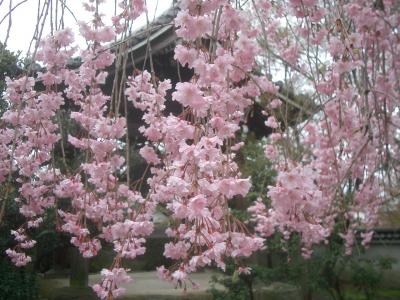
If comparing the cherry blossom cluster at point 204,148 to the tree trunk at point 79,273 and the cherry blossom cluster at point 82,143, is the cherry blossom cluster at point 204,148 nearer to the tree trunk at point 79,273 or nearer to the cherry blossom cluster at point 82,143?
the cherry blossom cluster at point 82,143

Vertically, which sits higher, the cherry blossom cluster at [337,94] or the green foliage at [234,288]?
the cherry blossom cluster at [337,94]

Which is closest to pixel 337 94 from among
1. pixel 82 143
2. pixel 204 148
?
pixel 82 143

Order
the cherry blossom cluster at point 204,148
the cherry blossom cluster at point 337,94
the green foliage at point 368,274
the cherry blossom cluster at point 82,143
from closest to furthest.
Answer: the cherry blossom cluster at point 204,148 → the cherry blossom cluster at point 337,94 → the cherry blossom cluster at point 82,143 → the green foliage at point 368,274

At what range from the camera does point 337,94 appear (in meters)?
2.68

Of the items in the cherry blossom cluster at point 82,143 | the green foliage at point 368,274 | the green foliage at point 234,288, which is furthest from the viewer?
the green foliage at point 368,274

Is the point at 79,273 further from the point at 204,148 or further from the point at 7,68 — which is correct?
the point at 204,148

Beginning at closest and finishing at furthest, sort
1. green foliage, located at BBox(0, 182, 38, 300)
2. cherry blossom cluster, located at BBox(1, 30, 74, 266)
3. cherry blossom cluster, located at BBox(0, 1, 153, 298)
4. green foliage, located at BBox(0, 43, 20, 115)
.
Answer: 1. cherry blossom cluster, located at BBox(0, 1, 153, 298)
2. cherry blossom cluster, located at BBox(1, 30, 74, 266)
3. green foliage, located at BBox(0, 43, 20, 115)
4. green foliage, located at BBox(0, 182, 38, 300)

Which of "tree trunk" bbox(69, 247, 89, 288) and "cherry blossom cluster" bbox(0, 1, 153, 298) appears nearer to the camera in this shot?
"cherry blossom cluster" bbox(0, 1, 153, 298)

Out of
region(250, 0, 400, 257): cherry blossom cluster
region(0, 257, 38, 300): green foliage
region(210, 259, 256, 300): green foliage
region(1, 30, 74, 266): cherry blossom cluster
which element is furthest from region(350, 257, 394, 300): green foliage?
region(1, 30, 74, 266): cherry blossom cluster

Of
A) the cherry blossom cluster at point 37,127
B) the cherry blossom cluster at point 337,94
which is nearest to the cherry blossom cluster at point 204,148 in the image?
the cherry blossom cluster at point 337,94

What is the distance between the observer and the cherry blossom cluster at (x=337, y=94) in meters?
2.10

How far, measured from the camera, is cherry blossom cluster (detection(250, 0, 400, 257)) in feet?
6.88

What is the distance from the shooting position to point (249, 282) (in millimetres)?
4781

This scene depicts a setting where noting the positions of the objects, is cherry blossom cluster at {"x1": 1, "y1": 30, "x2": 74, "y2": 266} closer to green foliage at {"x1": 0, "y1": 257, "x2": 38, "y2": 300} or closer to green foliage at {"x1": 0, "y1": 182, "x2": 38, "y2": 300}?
green foliage at {"x1": 0, "y1": 182, "x2": 38, "y2": 300}
